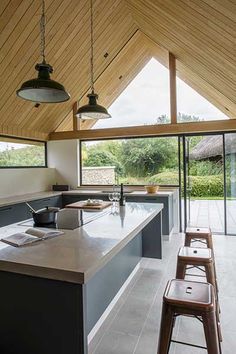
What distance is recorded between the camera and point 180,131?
5.42 meters

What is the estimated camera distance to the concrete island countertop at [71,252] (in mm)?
1371

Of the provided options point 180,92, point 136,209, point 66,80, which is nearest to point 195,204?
point 180,92

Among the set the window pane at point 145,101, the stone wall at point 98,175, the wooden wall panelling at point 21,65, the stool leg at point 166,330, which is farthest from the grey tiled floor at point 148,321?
the wooden wall panelling at point 21,65

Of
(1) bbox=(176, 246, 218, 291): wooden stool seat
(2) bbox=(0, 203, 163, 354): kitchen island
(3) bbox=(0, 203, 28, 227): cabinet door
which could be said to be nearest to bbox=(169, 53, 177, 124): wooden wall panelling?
(3) bbox=(0, 203, 28, 227): cabinet door

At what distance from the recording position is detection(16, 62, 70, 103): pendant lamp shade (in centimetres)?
202

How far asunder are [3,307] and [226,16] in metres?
2.84

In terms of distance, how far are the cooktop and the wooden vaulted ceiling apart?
7.31ft

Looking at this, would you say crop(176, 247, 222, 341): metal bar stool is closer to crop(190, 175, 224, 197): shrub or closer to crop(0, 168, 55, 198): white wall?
crop(190, 175, 224, 197): shrub

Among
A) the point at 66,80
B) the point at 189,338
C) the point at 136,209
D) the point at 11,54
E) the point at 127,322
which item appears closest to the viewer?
the point at 189,338

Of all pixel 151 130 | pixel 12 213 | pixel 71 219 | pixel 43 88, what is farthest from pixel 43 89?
pixel 151 130

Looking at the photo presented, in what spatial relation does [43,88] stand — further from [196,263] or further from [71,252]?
[196,263]

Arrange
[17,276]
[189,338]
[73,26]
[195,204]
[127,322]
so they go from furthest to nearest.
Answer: [195,204]
[73,26]
[127,322]
[189,338]
[17,276]

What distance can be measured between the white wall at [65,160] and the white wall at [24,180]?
202 millimetres

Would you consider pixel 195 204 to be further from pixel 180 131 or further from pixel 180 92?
pixel 180 92
